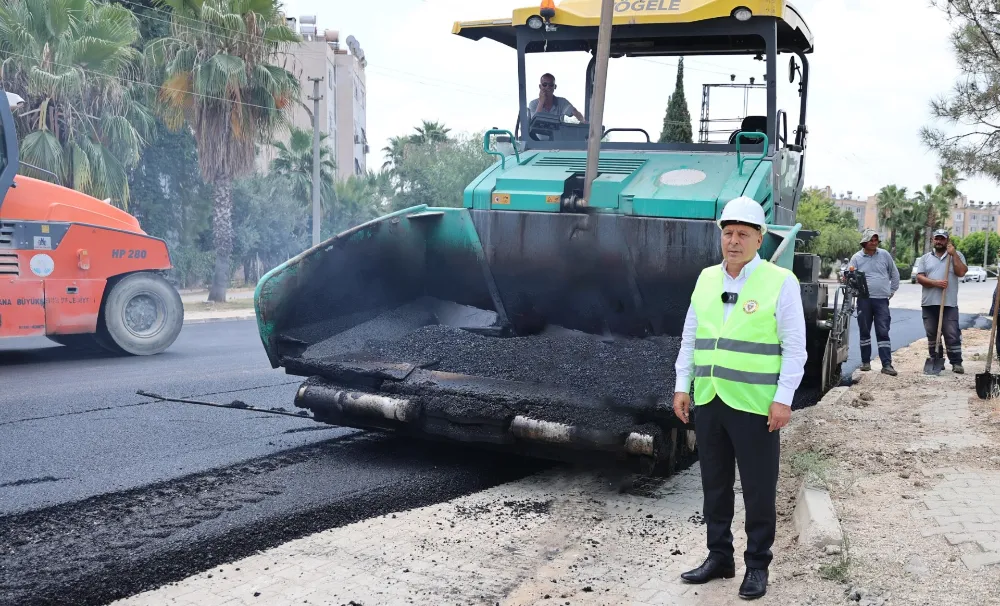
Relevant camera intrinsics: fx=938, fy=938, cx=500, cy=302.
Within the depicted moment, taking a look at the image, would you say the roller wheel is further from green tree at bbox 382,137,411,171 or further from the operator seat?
green tree at bbox 382,137,411,171

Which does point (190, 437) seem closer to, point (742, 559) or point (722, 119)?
point (742, 559)

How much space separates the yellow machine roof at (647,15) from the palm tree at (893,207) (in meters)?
74.1

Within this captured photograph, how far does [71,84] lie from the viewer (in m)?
17.1

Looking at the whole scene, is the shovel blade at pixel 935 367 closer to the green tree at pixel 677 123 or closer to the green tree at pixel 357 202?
the green tree at pixel 677 123

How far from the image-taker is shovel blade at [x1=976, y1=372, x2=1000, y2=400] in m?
7.52

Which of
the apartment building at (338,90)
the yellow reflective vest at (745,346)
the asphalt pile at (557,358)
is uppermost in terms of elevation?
the apartment building at (338,90)

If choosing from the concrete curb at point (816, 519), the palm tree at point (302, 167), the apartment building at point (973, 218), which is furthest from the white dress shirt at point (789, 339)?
the apartment building at point (973, 218)

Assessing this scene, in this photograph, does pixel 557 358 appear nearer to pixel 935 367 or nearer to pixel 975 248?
pixel 935 367

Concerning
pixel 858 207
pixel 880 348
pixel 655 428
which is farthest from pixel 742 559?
pixel 858 207

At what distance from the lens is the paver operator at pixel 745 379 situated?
339 cm

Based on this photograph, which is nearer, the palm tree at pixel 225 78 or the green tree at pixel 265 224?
the palm tree at pixel 225 78

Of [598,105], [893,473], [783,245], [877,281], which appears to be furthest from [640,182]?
[877,281]

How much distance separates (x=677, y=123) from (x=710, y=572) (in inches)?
147

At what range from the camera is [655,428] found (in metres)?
4.57
